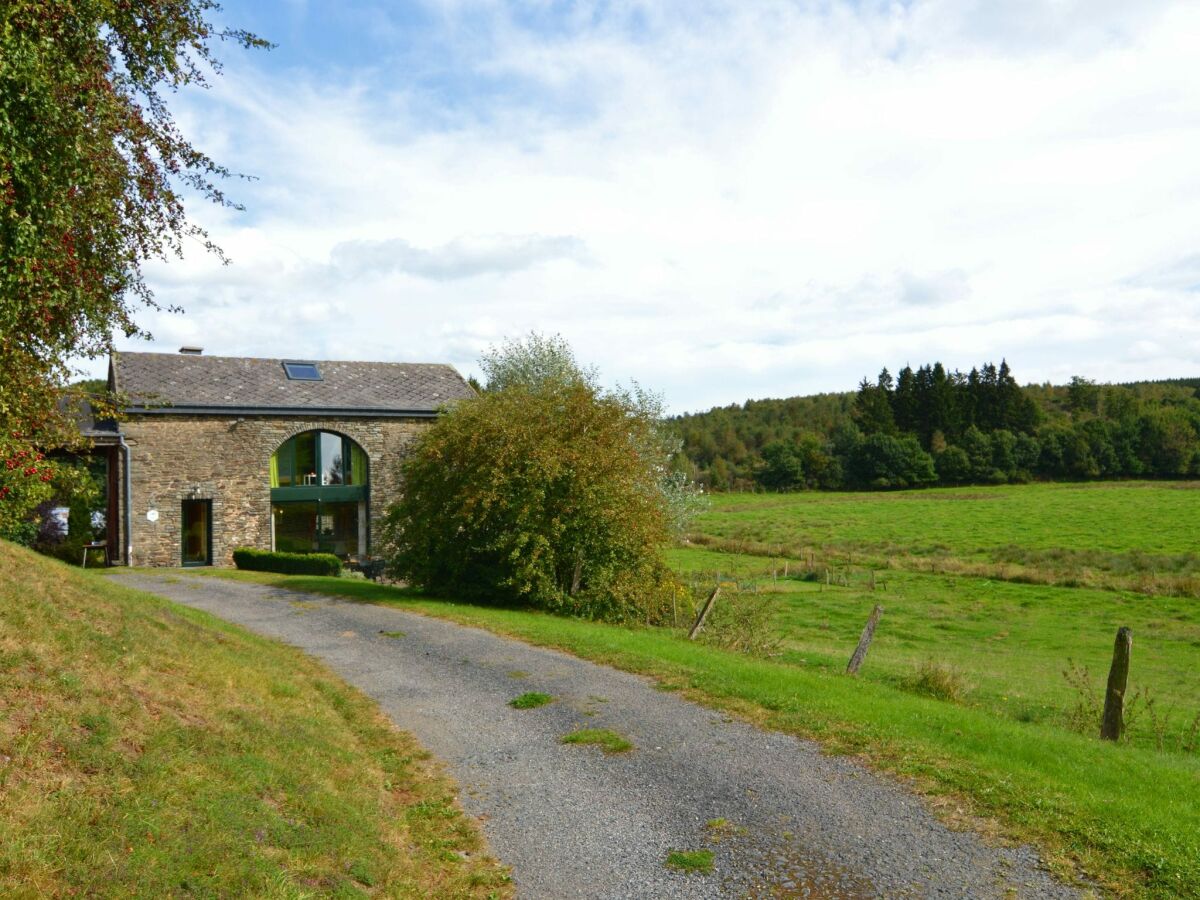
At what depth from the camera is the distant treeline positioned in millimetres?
82000

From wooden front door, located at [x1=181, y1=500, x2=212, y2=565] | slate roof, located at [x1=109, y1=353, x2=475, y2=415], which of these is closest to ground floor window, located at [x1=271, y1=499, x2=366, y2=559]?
wooden front door, located at [x1=181, y1=500, x2=212, y2=565]

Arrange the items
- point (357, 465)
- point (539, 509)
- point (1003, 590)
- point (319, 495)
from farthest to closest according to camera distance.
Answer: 1. point (1003, 590)
2. point (357, 465)
3. point (319, 495)
4. point (539, 509)

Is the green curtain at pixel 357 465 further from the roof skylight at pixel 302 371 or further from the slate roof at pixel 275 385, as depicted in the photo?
the roof skylight at pixel 302 371

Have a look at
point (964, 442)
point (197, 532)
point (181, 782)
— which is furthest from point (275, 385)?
point (964, 442)

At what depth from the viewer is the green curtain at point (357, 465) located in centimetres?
2936

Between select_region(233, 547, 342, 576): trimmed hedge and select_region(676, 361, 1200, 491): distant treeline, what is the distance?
185ft

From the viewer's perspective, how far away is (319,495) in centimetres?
2873

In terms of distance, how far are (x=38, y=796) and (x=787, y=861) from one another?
13.8ft

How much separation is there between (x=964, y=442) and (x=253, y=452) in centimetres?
7659

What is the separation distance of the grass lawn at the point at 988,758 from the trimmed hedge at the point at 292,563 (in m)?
13.2

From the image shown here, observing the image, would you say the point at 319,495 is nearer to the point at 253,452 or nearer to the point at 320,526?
the point at 320,526

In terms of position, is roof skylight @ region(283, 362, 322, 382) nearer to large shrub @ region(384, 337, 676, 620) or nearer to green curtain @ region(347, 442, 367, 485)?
green curtain @ region(347, 442, 367, 485)

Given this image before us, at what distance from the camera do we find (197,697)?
23.1ft

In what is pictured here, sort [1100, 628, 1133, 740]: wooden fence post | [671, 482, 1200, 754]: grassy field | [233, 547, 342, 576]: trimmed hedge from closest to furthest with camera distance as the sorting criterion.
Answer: [1100, 628, 1133, 740]: wooden fence post, [671, 482, 1200, 754]: grassy field, [233, 547, 342, 576]: trimmed hedge
